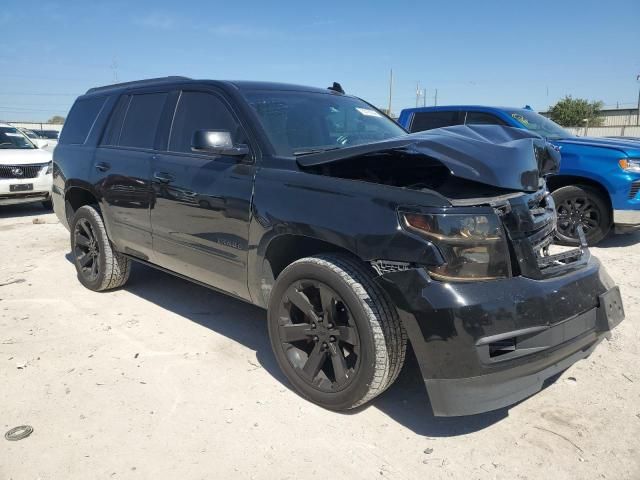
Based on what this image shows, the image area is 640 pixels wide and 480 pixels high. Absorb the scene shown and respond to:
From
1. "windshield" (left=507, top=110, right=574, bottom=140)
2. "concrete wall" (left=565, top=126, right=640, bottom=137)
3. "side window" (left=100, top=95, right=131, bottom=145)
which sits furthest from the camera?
"concrete wall" (left=565, top=126, right=640, bottom=137)

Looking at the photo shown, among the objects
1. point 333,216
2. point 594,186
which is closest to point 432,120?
point 594,186

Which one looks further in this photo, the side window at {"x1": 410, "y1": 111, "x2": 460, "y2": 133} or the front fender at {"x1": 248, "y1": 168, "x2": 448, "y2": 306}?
the side window at {"x1": 410, "y1": 111, "x2": 460, "y2": 133}

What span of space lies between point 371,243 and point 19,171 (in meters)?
8.95

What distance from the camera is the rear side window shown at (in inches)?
187

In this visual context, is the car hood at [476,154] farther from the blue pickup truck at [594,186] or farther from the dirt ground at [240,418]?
the blue pickup truck at [594,186]

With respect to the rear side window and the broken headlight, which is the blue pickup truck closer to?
the broken headlight

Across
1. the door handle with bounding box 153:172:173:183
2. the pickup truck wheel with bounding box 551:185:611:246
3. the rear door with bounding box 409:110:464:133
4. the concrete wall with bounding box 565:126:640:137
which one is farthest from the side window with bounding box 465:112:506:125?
the concrete wall with bounding box 565:126:640:137

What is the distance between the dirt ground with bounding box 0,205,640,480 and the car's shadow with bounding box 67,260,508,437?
0.04 feet

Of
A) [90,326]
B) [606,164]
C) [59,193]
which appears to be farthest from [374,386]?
[606,164]

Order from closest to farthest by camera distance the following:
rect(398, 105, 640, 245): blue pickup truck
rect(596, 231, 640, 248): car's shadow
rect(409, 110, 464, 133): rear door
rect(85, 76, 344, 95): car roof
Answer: rect(85, 76, 344, 95): car roof, rect(398, 105, 640, 245): blue pickup truck, rect(596, 231, 640, 248): car's shadow, rect(409, 110, 464, 133): rear door

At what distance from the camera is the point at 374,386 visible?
2455mm

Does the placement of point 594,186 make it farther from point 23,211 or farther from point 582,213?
point 23,211

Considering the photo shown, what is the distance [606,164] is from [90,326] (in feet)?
18.9

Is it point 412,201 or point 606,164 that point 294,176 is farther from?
point 606,164
